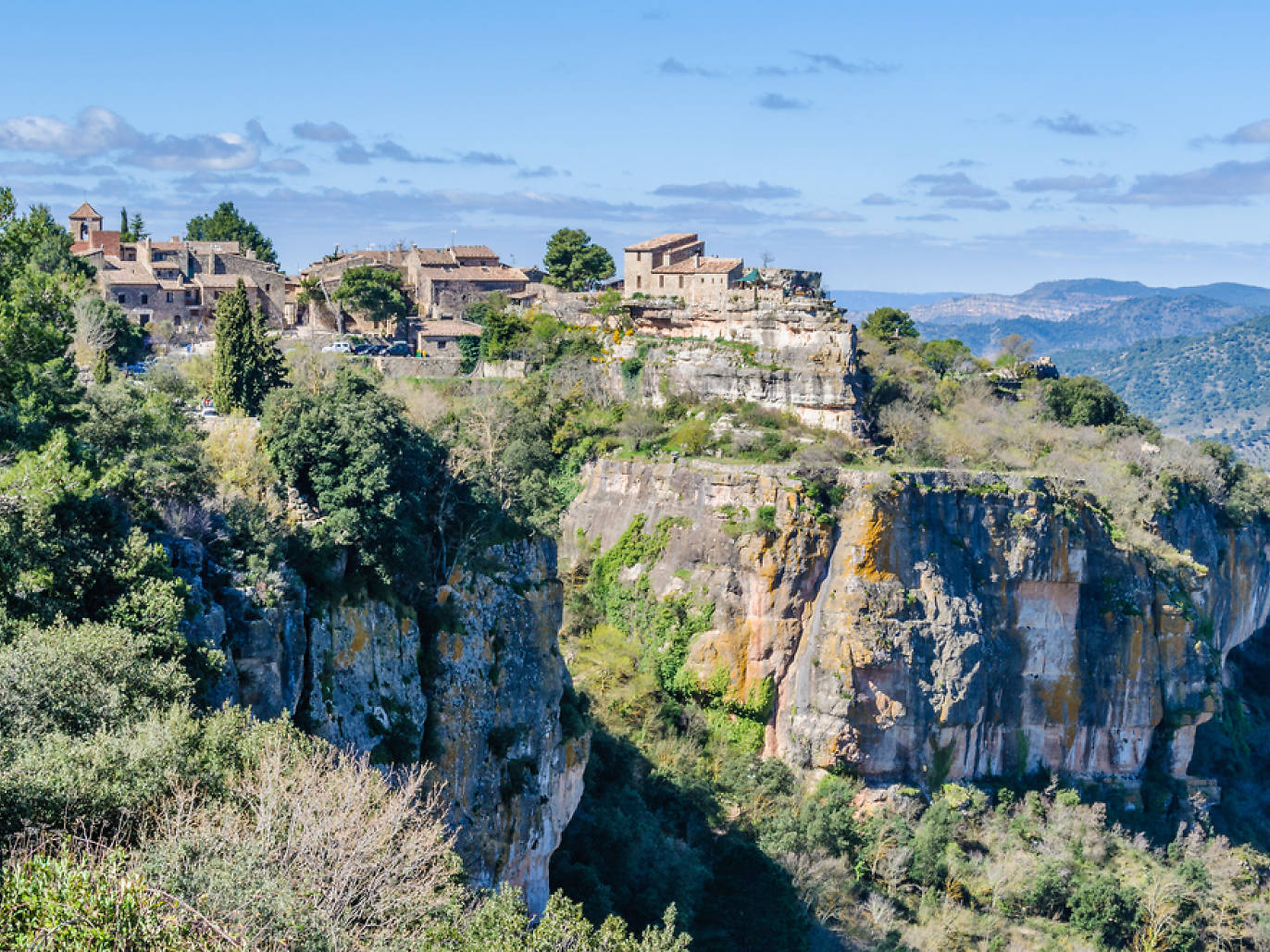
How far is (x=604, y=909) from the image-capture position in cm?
2969

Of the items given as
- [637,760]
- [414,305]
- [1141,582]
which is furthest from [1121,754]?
[414,305]

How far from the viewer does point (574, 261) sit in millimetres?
65938

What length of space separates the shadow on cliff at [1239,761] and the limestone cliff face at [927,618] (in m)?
4.33

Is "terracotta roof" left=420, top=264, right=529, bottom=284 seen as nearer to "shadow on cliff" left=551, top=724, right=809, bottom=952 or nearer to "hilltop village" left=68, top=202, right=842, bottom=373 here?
"hilltop village" left=68, top=202, right=842, bottom=373

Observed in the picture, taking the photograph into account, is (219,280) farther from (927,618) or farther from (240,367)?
(927,618)

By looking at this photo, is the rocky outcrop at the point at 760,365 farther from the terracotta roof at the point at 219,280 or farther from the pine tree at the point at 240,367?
the pine tree at the point at 240,367

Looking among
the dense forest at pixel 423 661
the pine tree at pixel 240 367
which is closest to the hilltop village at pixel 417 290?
the dense forest at pixel 423 661

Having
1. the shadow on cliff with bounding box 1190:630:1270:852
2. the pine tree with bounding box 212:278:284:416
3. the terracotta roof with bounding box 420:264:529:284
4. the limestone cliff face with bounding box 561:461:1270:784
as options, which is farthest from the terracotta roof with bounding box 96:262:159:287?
the shadow on cliff with bounding box 1190:630:1270:852

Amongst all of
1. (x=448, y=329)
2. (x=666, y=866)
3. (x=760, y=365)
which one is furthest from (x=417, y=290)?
(x=666, y=866)

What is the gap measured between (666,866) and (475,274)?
35.2 meters

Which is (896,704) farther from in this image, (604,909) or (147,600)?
(147,600)

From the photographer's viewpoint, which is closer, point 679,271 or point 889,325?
point 679,271

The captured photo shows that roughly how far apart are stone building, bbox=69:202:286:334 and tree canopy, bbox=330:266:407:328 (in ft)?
9.20

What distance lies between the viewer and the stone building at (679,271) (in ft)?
187
